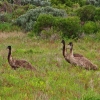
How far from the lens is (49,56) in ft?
53.9

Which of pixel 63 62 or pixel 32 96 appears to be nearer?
pixel 32 96

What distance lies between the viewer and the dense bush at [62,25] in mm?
25500

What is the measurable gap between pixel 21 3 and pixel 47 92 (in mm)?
37163

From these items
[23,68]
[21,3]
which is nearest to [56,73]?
[23,68]

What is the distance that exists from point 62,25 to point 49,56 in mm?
9542

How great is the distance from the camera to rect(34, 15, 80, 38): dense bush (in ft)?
83.7

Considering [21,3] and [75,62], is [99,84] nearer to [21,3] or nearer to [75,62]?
[75,62]

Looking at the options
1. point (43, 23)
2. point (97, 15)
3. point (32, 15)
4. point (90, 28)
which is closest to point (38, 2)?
point (32, 15)

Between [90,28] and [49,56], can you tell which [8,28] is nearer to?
[90,28]

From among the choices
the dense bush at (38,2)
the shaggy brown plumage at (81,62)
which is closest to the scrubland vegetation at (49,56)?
the shaggy brown plumage at (81,62)

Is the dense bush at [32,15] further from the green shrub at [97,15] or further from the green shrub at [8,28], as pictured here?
the green shrub at [97,15]

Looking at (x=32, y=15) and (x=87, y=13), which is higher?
(x=87, y=13)

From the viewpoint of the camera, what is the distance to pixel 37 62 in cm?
1470

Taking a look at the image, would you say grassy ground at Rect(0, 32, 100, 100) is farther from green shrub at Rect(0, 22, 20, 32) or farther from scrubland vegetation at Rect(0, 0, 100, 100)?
green shrub at Rect(0, 22, 20, 32)
